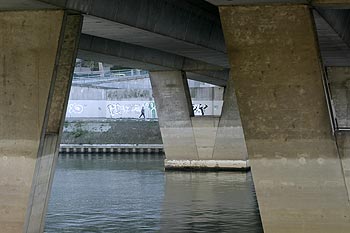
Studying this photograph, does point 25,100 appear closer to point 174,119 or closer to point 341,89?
point 174,119

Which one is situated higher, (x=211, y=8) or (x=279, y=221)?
(x=211, y=8)

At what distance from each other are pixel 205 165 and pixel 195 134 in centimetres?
214

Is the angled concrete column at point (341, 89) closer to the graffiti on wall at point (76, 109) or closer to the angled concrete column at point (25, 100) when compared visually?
the angled concrete column at point (25, 100)

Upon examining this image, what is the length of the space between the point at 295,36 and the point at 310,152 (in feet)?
9.95

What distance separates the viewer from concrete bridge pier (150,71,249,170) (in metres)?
51.8

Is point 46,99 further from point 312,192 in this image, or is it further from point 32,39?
point 312,192

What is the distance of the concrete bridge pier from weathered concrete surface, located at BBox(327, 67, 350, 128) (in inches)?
267

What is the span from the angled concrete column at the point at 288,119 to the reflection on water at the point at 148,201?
6116 mm

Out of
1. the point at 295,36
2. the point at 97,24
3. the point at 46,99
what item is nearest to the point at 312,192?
the point at 295,36

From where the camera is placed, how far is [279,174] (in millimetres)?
20672

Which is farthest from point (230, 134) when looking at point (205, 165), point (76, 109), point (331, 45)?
point (76, 109)

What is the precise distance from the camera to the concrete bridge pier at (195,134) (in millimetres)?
51781

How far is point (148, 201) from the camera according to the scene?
34.8 metres

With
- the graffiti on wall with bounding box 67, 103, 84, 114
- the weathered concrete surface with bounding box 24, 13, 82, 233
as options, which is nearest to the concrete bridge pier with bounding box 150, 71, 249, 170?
the weathered concrete surface with bounding box 24, 13, 82, 233
